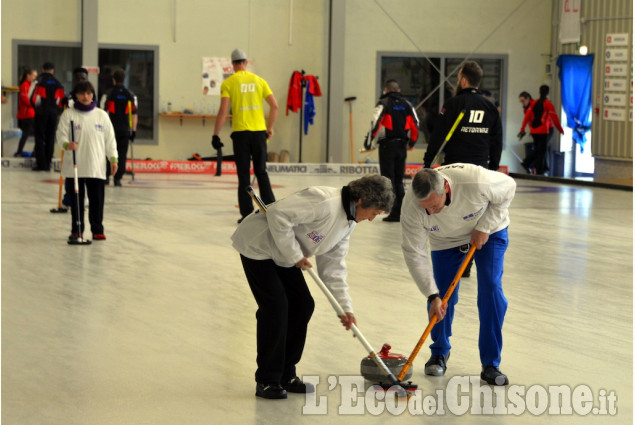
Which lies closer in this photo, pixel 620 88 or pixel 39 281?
pixel 39 281

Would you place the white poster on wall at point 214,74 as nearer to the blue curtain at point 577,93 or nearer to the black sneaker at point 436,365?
the blue curtain at point 577,93

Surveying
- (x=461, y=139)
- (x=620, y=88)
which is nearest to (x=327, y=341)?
(x=461, y=139)

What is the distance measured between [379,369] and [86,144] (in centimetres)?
496

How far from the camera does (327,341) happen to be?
225 inches

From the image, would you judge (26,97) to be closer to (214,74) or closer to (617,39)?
(214,74)

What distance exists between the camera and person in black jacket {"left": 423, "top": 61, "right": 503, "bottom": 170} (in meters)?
7.49

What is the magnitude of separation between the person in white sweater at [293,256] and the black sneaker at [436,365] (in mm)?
647

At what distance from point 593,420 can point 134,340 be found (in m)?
2.54

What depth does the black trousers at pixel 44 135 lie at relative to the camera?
17547 millimetres

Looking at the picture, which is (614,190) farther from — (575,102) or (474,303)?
(474,303)

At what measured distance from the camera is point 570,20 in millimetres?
19859

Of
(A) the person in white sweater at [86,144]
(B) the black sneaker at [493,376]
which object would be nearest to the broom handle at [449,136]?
(B) the black sneaker at [493,376]

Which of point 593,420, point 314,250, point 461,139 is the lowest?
point 593,420

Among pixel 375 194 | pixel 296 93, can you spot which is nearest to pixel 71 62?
pixel 296 93
